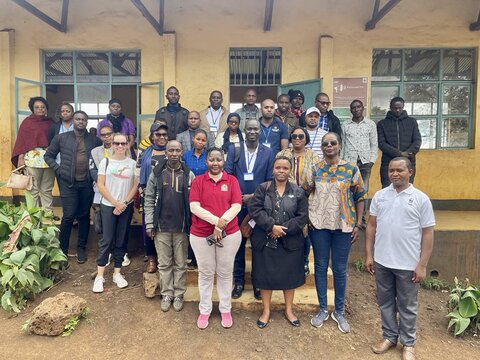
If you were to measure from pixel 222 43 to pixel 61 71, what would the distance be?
9.79 feet

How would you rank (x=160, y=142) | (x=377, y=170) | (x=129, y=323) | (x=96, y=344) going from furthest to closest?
(x=377, y=170)
(x=160, y=142)
(x=129, y=323)
(x=96, y=344)

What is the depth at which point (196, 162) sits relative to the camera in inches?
156

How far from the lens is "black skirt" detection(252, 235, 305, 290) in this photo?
136 inches

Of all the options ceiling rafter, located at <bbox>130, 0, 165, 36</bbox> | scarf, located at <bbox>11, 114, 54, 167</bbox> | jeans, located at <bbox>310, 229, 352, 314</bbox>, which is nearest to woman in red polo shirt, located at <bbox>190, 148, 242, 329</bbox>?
jeans, located at <bbox>310, 229, 352, 314</bbox>

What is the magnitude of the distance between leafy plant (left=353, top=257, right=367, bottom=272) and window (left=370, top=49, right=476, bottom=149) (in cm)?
276

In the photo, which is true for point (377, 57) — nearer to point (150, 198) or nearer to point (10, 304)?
point (150, 198)

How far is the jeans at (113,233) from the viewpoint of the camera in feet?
13.3

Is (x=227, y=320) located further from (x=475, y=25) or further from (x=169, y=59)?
(x=475, y=25)

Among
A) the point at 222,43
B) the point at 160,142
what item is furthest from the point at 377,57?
the point at 160,142

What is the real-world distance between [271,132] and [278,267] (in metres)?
1.60

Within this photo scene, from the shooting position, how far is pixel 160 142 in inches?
156

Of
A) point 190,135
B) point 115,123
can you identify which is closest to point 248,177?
point 190,135

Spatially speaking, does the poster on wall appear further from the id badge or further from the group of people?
the id badge

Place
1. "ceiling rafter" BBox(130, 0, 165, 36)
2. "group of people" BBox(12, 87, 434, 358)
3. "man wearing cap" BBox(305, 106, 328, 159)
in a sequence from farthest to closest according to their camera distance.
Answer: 1. "ceiling rafter" BBox(130, 0, 165, 36)
2. "man wearing cap" BBox(305, 106, 328, 159)
3. "group of people" BBox(12, 87, 434, 358)
